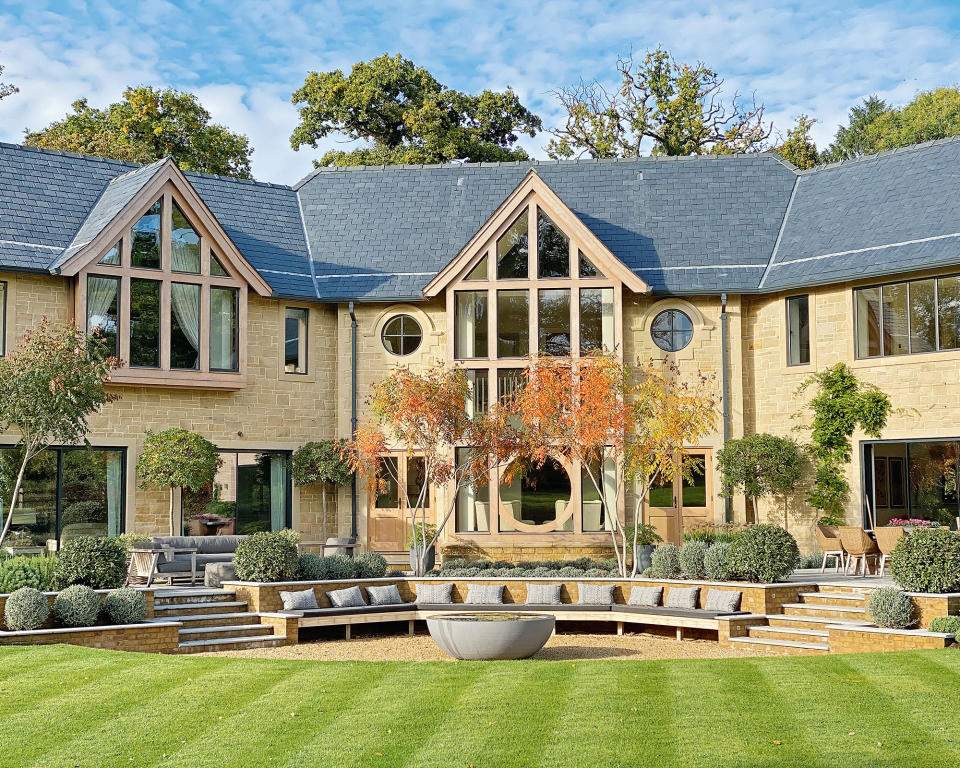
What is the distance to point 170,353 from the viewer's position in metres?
24.0

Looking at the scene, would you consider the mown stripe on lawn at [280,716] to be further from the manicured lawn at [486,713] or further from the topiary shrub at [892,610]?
the topiary shrub at [892,610]

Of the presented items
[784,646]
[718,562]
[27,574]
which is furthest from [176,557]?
[784,646]

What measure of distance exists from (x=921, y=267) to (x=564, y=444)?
25.8 ft

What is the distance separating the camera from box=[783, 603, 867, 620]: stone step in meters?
17.1

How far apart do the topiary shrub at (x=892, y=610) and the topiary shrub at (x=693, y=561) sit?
3.56 metres

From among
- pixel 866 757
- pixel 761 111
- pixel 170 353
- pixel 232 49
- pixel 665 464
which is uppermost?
pixel 761 111

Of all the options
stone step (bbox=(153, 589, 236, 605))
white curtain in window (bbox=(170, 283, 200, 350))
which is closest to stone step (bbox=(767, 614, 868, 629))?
stone step (bbox=(153, 589, 236, 605))

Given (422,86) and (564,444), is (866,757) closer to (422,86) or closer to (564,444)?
(564,444)

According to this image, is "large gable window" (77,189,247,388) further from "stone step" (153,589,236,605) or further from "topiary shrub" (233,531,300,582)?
"stone step" (153,589,236,605)

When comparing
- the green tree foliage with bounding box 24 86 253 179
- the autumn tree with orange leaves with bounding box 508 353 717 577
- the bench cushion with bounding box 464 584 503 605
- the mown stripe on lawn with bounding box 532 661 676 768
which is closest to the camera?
the mown stripe on lawn with bounding box 532 661 676 768

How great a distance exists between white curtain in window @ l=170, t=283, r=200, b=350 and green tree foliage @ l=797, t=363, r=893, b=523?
12.6 m

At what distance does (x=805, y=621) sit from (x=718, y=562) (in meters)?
1.84

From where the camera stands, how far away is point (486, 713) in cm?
1071

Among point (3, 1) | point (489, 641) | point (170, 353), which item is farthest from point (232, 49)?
point (489, 641)
